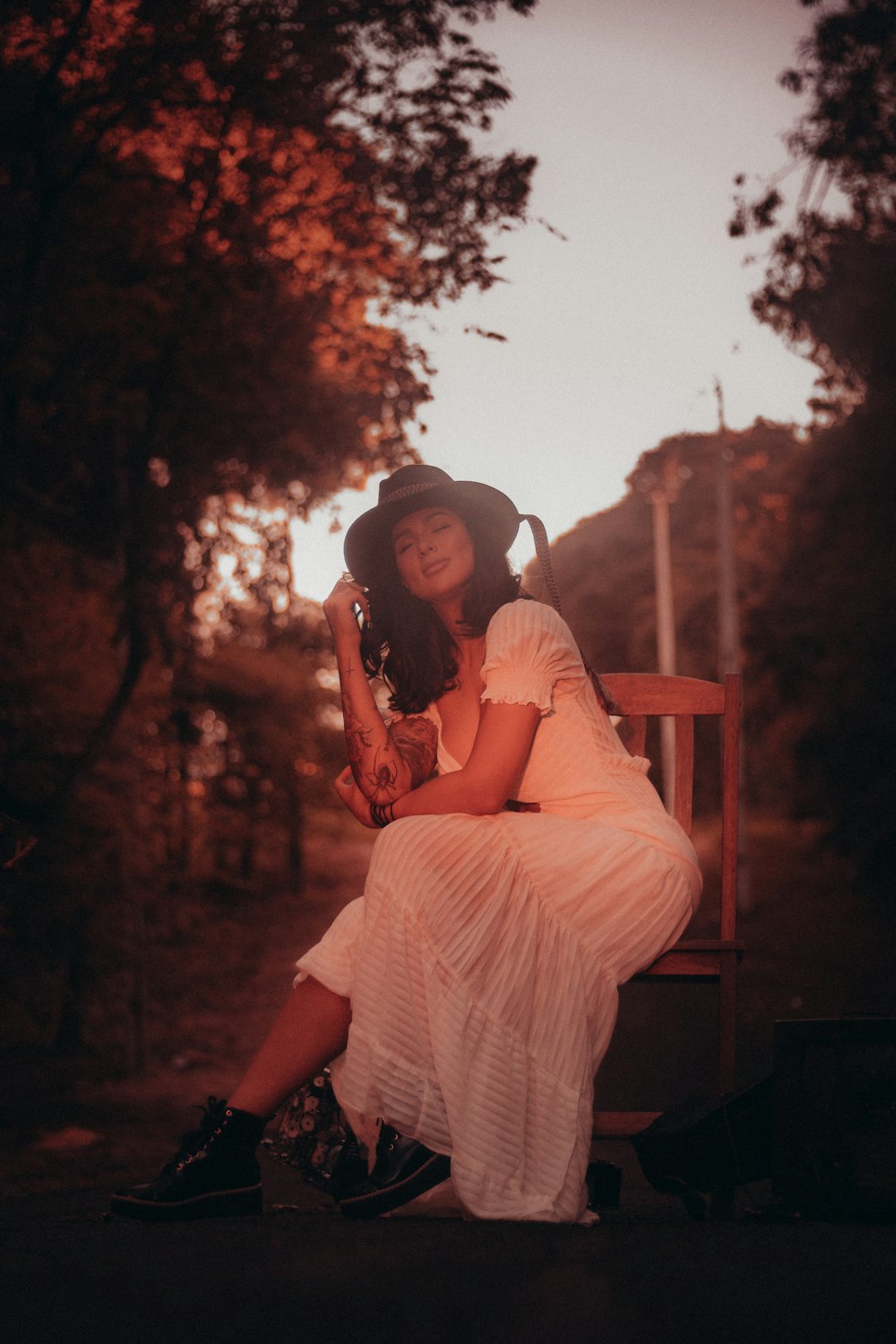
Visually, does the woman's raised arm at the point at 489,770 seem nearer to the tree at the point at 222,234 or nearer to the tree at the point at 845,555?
the tree at the point at 222,234

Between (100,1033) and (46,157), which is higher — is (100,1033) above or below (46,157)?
below

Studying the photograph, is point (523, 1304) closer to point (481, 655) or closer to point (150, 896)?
point (481, 655)

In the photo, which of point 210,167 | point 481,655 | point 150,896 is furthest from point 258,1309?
point 150,896

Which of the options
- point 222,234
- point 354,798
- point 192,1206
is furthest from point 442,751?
point 222,234

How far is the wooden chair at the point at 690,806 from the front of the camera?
10.7 ft

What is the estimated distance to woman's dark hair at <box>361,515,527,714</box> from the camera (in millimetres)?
3379

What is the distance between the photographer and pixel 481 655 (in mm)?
3404

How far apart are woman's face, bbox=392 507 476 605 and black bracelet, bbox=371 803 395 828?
557mm

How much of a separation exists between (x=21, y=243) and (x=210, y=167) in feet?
3.28

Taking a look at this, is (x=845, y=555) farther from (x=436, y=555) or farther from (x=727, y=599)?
(x=436, y=555)

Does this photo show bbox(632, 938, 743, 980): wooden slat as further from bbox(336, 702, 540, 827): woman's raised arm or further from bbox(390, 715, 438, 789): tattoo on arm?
bbox(390, 715, 438, 789): tattoo on arm

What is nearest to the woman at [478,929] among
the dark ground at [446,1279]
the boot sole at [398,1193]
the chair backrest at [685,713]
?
the boot sole at [398,1193]

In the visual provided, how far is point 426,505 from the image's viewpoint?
11.3 ft

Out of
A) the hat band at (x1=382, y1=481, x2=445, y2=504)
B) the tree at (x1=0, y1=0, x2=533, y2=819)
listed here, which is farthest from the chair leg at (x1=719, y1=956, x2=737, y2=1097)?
the tree at (x1=0, y1=0, x2=533, y2=819)
